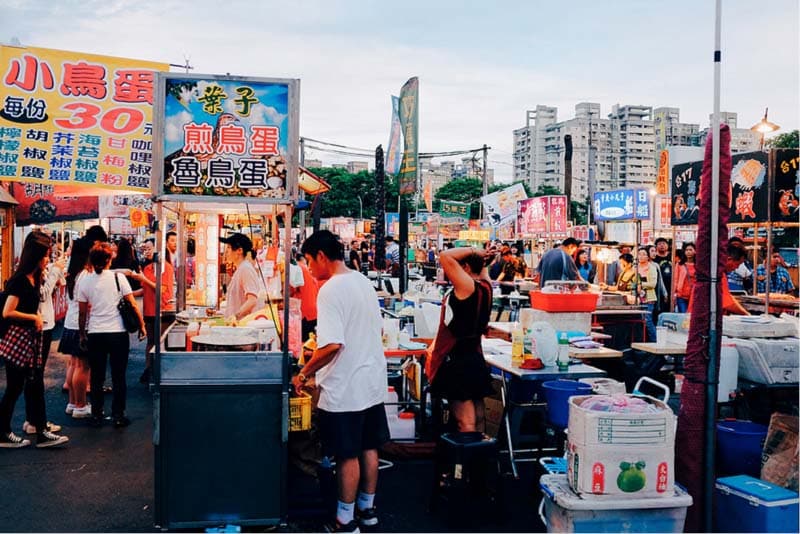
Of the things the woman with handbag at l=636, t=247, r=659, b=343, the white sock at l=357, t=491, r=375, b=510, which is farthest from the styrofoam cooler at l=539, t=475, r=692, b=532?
the woman with handbag at l=636, t=247, r=659, b=343

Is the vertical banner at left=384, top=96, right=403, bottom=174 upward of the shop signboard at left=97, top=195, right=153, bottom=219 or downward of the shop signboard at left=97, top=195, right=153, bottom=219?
upward

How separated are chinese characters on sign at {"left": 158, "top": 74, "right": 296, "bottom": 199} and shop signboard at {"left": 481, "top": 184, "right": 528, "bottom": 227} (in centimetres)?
1848

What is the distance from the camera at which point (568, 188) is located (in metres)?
28.8

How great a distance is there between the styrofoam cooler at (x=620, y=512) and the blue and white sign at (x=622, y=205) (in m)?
13.5

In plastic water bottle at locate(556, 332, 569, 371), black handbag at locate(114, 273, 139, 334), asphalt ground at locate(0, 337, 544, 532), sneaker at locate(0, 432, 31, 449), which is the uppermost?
black handbag at locate(114, 273, 139, 334)

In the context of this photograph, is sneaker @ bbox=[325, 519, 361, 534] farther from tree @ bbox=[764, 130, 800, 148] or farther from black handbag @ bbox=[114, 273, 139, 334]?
tree @ bbox=[764, 130, 800, 148]

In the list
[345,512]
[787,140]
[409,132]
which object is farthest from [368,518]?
[787,140]

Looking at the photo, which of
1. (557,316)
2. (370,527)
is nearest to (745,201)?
(557,316)

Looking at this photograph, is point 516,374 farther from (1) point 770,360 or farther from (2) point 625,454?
(1) point 770,360

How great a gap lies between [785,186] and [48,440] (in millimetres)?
8904

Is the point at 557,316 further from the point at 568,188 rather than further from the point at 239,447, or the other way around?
the point at 568,188

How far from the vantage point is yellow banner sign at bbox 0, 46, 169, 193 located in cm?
647

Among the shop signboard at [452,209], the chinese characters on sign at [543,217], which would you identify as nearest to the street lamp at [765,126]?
the chinese characters on sign at [543,217]

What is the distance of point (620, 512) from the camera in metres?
3.84
